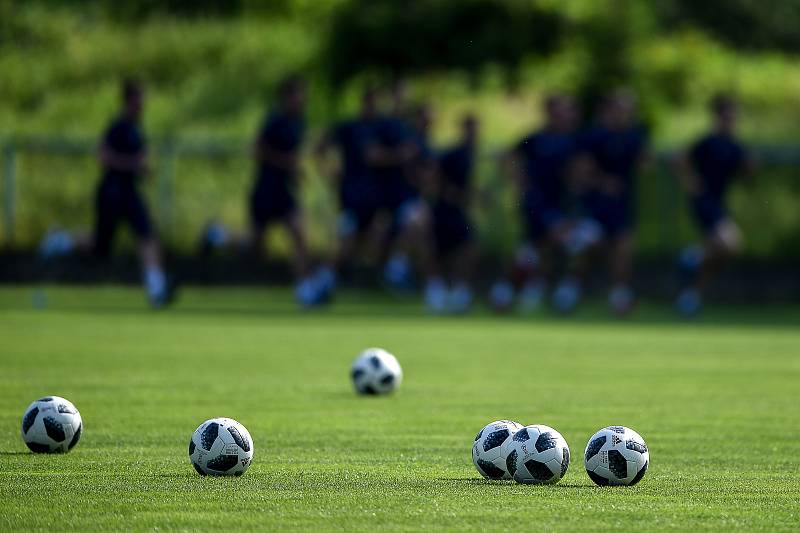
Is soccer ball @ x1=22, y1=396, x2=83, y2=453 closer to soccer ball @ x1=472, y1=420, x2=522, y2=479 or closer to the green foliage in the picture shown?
soccer ball @ x1=472, y1=420, x2=522, y2=479

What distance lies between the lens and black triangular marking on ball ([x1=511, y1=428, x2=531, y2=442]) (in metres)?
6.68

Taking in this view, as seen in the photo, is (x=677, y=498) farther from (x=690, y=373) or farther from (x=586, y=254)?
(x=586, y=254)

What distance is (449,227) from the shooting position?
23438mm

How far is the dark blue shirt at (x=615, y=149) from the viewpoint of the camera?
22.4 meters

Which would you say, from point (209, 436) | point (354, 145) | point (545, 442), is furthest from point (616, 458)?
point (354, 145)

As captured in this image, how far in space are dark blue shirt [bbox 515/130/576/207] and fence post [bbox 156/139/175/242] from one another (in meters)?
8.50

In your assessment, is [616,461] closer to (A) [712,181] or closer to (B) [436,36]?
(A) [712,181]

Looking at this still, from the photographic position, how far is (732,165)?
22453mm

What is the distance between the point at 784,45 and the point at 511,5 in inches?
808

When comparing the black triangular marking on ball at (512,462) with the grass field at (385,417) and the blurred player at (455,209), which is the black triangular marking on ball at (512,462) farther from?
the blurred player at (455,209)

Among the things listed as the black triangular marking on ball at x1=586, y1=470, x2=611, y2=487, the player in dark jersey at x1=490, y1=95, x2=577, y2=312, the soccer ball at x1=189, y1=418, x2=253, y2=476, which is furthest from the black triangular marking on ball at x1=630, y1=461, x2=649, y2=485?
the player in dark jersey at x1=490, y1=95, x2=577, y2=312

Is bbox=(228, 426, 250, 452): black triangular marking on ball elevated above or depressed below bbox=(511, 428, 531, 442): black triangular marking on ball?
below

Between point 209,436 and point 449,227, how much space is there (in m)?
16.8

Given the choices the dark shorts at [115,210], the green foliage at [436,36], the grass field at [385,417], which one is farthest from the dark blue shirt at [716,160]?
the green foliage at [436,36]
